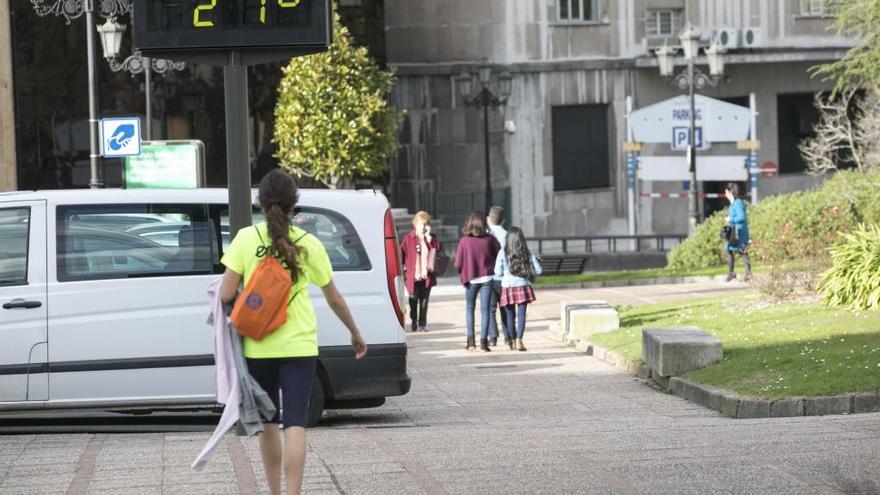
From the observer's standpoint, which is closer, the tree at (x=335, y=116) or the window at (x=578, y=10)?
the tree at (x=335, y=116)

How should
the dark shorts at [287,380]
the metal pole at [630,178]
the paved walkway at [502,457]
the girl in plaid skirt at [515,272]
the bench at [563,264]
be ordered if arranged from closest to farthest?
the dark shorts at [287,380]
the paved walkway at [502,457]
the girl in plaid skirt at [515,272]
the bench at [563,264]
the metal pole at [630,178]

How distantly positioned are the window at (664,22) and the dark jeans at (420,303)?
78.2ft

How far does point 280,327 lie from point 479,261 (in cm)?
1148

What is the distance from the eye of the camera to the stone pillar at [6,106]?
121 ft

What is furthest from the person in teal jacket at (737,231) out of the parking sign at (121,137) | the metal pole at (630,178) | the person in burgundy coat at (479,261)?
the metal pole at (630,178)

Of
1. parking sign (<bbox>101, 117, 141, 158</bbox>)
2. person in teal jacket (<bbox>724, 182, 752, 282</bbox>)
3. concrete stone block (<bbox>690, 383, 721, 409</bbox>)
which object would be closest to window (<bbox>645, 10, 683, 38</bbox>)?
person in teal jacket (<bbox>724, 182, 752, 282</bbox>)

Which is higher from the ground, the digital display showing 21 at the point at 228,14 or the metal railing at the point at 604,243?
the digital display showing 21 at the point at 228,14

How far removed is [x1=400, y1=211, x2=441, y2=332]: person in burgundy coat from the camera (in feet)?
72.2

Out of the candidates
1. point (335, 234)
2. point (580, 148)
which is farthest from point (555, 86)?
point (335, 234)

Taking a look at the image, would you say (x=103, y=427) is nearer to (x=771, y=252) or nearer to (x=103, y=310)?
(x=103, y=310)

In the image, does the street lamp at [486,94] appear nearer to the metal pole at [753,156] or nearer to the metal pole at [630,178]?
the metal pole at [630,178]

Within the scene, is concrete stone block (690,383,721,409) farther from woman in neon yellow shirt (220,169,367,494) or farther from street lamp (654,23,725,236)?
street lamp (654,23,725,236)

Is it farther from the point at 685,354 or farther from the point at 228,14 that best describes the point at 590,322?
the point at 228,14

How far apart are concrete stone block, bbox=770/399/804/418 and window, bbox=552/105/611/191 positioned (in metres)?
30.8
